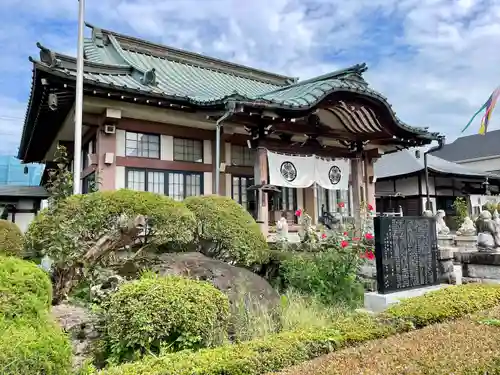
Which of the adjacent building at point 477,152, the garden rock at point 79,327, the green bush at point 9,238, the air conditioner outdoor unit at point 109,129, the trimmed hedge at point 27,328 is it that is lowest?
the garden rock at point 79,327

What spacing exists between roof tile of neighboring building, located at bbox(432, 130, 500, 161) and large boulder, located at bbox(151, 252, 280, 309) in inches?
1467

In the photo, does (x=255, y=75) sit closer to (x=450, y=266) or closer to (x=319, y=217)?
(x=319, y=217)

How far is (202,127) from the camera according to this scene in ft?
42.5

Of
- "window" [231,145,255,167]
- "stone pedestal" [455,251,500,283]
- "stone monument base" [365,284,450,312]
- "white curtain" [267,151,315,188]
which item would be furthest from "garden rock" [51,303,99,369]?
"window" [231,145,255,167]

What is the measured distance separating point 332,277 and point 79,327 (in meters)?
4.15

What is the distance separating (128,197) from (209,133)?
6902 millimetres

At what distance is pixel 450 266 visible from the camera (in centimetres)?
796

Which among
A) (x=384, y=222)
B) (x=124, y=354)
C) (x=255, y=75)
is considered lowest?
(x=124, y=354)

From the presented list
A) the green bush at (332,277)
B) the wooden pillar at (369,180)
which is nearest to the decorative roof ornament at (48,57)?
the green bush at (332,277)

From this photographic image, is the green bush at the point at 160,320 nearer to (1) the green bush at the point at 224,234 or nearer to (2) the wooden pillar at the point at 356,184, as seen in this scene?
(1) the green bush at the point at 224,234

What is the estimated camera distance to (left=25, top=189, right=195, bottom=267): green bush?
6.29 m

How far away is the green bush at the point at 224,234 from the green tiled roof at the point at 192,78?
3852mm

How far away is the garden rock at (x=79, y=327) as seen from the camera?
185 inches

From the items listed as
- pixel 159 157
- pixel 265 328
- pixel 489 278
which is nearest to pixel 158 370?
pixel 265 328
